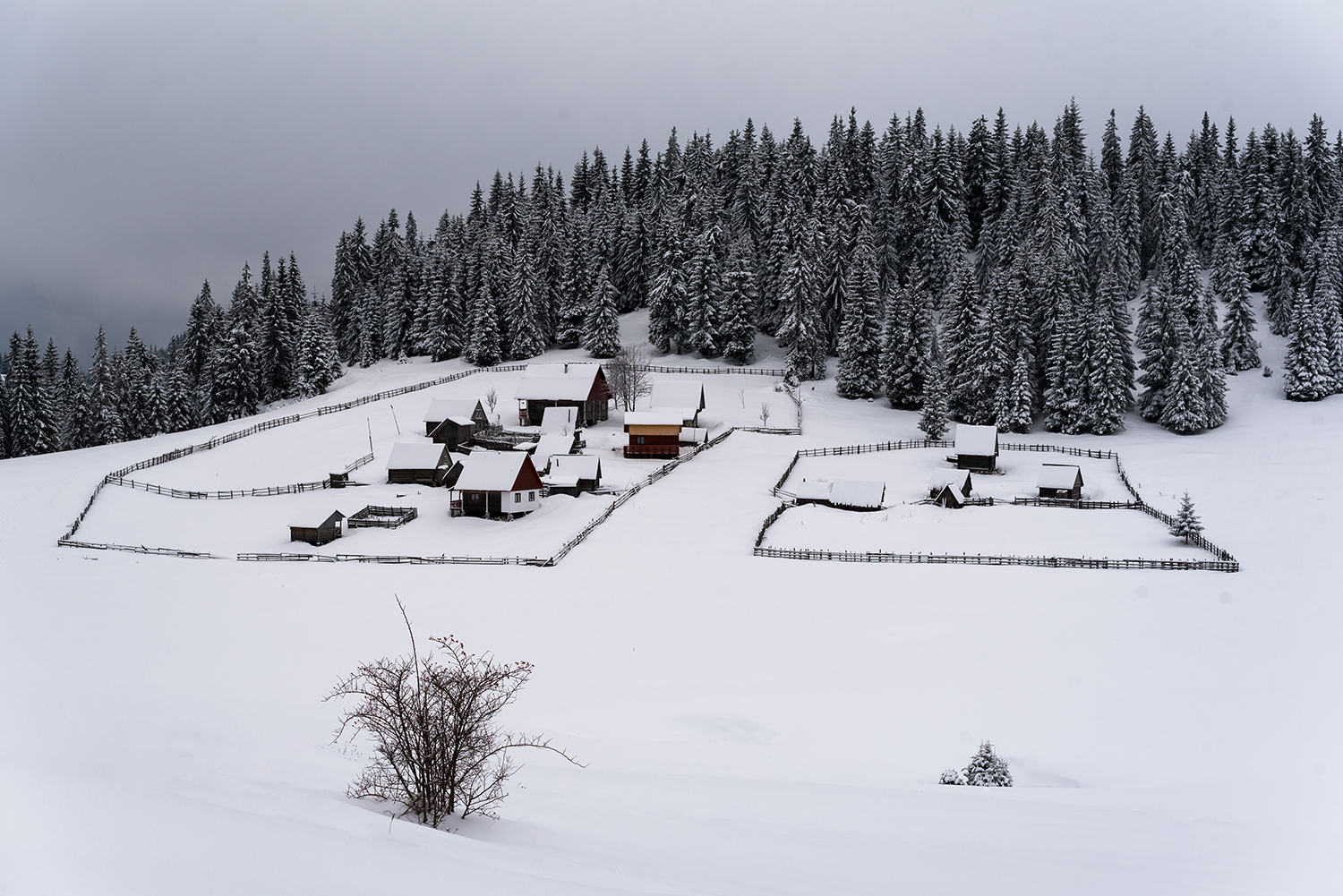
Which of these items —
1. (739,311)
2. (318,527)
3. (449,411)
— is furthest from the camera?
(739,311)

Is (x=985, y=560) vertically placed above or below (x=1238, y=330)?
below

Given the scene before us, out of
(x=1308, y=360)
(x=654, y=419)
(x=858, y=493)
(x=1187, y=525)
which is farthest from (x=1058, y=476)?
(x=1308, y=360)

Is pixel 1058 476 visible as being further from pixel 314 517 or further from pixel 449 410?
pixel 314 517

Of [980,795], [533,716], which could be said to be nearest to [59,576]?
[533,716]

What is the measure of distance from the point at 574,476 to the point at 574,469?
53 centimetres

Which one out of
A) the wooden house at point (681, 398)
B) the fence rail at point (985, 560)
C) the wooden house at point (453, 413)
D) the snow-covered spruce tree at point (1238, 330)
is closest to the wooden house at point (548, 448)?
the wooden house at point (453, 413)

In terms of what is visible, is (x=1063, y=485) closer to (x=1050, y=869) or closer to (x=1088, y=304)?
(x=1088, y=304)

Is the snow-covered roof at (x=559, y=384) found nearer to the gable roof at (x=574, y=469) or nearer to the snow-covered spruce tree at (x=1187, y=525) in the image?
the gable roof at (x=574, y=469)

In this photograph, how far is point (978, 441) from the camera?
58156 mm

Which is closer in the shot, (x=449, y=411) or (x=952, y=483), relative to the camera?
(x=952, y=483)

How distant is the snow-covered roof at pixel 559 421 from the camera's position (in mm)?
64375

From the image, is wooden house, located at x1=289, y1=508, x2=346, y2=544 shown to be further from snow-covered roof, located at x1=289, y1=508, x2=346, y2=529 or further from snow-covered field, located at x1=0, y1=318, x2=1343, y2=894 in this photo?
snow-covered field, located at x1=0, y1=318, x2=1343, y2=894

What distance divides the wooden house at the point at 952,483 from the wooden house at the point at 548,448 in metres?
24.1

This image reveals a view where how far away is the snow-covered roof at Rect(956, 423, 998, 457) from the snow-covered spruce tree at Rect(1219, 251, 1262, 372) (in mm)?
30600
